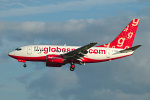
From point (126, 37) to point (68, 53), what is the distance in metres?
14.9

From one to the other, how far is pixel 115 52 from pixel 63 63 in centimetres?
1075

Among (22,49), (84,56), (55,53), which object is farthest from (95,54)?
(22,49)

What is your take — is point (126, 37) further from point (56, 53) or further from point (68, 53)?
point (56, 53)

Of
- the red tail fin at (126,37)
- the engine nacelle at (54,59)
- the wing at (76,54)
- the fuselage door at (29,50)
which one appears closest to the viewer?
the wing at (76,54)

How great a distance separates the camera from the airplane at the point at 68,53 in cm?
7281

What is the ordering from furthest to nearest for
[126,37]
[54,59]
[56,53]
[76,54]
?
[126,37]
[56,53]
[76,54]
[54,59]

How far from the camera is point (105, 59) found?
76.4 m

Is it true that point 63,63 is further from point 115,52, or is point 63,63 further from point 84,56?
point 115,52

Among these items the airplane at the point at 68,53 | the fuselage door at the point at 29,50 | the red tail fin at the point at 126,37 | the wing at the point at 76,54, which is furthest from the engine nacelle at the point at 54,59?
the red tail fin at the point at 126,37

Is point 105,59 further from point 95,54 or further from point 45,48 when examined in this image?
point 45,48

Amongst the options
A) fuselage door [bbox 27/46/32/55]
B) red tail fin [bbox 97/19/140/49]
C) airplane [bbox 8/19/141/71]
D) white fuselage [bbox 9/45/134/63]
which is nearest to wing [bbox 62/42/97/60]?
airplane [bbox 8/19/141/71]

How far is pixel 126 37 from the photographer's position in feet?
263

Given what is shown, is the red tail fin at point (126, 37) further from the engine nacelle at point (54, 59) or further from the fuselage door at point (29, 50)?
the fuselage door at point (29, 50)

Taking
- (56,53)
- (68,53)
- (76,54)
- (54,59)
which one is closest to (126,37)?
(76,54)
